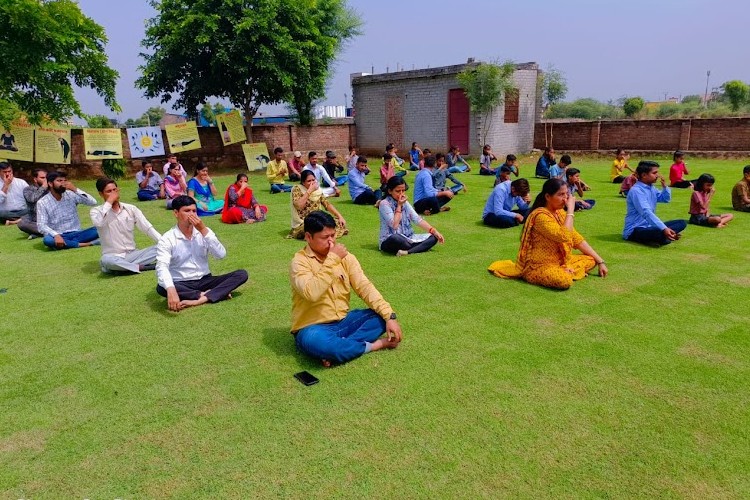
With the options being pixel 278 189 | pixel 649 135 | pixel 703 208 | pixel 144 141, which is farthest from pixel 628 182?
pixel 144 141

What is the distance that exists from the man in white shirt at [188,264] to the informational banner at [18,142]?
1368 cm

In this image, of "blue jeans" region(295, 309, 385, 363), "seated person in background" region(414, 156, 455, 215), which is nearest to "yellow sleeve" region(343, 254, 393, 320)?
"blue jeans" region(295, 309, 385, 363)

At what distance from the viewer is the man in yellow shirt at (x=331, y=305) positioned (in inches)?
158

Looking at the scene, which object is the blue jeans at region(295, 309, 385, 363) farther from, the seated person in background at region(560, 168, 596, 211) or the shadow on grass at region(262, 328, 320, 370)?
the seated person in background at region(560, 168, 596, 211)

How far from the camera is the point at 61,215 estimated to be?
339 inches

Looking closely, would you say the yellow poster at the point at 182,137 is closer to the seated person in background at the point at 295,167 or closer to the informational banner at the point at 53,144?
the informational banner at the point at 53,144

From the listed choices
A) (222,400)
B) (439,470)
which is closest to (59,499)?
(222,400)

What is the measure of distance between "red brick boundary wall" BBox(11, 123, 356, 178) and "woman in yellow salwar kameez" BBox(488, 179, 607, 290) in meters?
16.3

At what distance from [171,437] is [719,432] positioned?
3.34m

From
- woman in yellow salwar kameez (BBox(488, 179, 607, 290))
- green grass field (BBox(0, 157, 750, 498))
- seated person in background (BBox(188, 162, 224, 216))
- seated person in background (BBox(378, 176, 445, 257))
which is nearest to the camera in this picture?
green grass field (BBox(0, 157, 750, 498))

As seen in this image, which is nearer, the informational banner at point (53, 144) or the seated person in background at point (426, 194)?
the seated person in background at point (426, 194)

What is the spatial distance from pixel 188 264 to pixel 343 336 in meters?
2.29

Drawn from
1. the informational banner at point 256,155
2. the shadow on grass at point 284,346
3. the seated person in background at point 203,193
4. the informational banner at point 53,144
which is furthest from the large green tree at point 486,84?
the shadow on grass at point 284,346

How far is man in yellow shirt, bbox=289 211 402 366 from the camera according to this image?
400 cm
